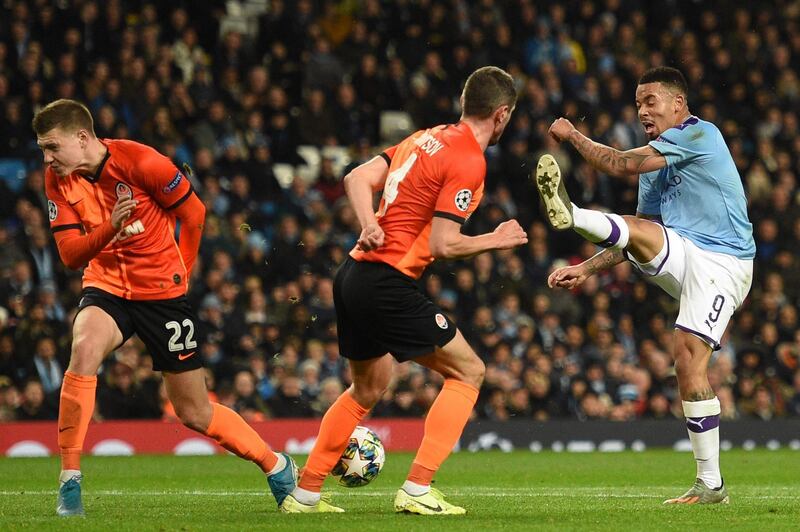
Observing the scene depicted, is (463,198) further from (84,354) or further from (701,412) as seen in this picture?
(84,354)

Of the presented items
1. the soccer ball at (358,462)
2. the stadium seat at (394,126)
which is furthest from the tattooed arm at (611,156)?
the stadium seat at (394,126)

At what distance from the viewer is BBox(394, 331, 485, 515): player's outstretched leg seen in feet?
23.1

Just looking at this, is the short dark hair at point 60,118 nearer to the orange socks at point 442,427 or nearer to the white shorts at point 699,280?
the orange socks at point 442,427

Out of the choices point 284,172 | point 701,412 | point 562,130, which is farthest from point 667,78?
point 284,172

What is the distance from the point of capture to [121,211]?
6949mm

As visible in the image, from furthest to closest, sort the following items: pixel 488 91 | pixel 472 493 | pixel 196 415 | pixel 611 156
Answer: pixel 472 493, pixel 611 156, pixel 196 415, pixel 488 91

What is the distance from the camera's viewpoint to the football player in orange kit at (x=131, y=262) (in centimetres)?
732

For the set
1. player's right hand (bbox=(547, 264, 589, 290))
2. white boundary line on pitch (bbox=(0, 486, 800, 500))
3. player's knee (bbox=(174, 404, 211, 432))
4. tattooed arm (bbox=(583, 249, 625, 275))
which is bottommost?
white boundary line on pitch (bbox=(0, 486, 800, 500))

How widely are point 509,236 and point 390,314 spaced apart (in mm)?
745

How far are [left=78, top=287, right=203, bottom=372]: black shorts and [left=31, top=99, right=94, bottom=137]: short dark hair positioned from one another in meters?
0.90

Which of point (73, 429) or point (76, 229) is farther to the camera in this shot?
point (76, 229)

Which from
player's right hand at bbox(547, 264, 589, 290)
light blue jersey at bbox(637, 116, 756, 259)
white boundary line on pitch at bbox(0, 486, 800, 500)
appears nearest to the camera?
light blue jersey at bbox(637, 116, 756, 259)

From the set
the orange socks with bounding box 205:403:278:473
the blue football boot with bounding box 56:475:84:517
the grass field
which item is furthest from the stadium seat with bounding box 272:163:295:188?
the blue football boot with bounding box 56:475:84:517

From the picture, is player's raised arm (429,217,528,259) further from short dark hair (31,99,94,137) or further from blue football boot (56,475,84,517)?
blue football boot (56,475,84,517)
